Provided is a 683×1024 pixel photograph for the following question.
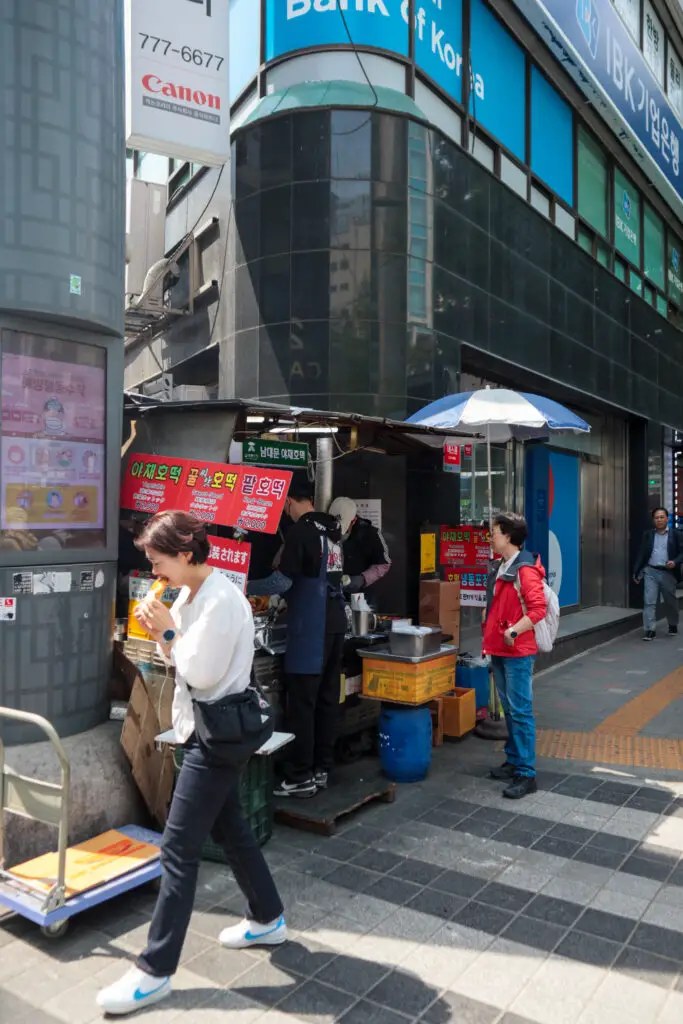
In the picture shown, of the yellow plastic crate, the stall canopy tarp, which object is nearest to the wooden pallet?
the yellow plastic crate

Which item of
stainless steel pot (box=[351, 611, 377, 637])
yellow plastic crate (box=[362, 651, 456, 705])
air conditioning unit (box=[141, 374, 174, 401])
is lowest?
yellow plastic crate (box=[362, 651, 456, 705])

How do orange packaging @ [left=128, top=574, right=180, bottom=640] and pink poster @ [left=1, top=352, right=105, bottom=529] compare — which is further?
orange packaging @ [left=128, top=574, right=180, bottom=640]

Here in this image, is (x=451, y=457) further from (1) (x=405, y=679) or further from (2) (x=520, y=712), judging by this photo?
(2) (x=520, y=712)

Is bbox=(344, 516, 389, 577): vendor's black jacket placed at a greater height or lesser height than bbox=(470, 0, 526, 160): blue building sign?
lesser

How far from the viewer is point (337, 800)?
17.8 feet

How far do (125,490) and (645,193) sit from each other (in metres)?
14.2

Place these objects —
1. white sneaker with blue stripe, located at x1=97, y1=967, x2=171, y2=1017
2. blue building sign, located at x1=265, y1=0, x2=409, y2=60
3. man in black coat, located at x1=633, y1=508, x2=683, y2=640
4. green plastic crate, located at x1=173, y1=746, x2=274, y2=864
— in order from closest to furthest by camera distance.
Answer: white sneaker with blue stripe, located at x1=97, y1=967, x2=171, y2=1017, green plastic crate, located at x1=173, y1=746, x2=274, y2=864, blue building sign, located at x1=265, y1=0, x2=409, y2=60, man in black coat, located at x1=633, y1=508, x2=683, y2=640

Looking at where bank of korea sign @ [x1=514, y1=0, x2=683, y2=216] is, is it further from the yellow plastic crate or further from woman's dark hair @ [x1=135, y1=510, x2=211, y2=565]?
woman's dark hair @ [x1=135, y1=510, x2=211, y2=565]

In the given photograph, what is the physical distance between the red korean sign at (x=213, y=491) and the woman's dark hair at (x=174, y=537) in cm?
175

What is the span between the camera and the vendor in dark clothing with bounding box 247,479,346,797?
18.0 feet

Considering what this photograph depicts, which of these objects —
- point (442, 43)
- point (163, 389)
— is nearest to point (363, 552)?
point (163, 389)

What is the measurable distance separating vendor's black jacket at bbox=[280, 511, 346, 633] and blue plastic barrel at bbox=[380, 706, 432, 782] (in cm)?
77

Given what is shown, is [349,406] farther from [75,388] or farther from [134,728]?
[134,728]

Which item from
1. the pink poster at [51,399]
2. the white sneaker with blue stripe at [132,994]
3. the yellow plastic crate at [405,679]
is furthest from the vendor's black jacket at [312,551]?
the white sneaker with blue stripe at [132,994]
